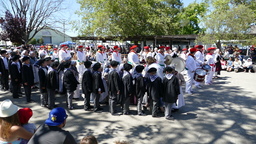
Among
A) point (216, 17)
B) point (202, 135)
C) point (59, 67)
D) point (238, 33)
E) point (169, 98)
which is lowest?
point (202, 135)

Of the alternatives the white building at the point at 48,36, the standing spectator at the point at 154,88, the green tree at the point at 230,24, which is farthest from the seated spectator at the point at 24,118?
the white building at the point at 48,36

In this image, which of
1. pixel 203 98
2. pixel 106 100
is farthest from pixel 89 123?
pixel 203 98

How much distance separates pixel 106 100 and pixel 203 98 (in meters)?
3.84

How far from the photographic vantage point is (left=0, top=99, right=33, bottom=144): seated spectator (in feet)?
8.89

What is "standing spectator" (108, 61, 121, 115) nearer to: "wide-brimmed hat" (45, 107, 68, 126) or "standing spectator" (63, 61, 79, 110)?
"standing spectator" (63, 61, 79, 110)

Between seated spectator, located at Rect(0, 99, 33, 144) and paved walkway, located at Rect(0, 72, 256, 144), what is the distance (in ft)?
6.56

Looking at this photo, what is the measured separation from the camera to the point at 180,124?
5402mm

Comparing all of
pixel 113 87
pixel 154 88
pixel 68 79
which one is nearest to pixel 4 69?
pixel 68 79

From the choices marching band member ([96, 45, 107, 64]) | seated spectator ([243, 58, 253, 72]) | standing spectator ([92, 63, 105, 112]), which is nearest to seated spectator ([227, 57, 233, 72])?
seated spectator ([243, 58, 253, 72])

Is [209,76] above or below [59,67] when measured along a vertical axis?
below

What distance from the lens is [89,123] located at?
18.0 feet

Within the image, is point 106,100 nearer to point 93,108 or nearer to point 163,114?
point 93,108

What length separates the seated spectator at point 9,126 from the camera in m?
2.71

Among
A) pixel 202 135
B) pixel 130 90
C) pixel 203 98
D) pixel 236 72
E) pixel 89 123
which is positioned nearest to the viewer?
pixel 202 135
